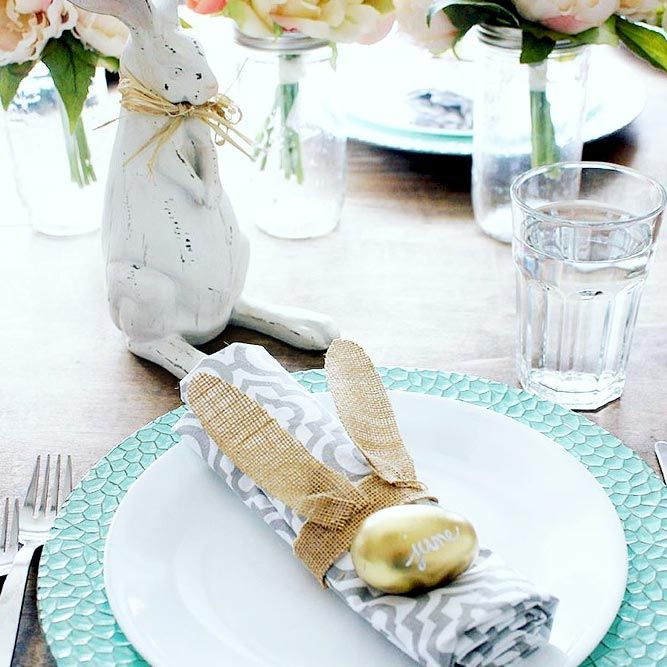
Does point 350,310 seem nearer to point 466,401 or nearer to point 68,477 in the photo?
point 466,401

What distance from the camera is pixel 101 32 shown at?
938mm

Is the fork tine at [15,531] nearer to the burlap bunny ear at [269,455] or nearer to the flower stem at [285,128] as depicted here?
the burlap bunny ear at [269,455]

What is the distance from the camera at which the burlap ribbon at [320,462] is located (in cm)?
59

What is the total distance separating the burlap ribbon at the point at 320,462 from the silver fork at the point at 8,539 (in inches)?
5.3

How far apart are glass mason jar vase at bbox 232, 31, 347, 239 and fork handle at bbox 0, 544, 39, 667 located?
0.49 metres

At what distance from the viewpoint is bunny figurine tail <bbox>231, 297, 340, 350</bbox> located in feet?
2.82

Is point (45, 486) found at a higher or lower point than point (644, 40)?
lower

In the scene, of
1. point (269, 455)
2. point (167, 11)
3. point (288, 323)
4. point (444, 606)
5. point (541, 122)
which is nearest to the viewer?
point (444, 606)

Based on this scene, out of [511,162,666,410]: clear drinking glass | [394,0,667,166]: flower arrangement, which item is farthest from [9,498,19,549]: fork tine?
[394,0,667,166]: flower arrangement

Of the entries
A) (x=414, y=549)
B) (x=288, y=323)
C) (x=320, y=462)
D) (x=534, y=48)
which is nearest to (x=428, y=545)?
(x=414, y=549)

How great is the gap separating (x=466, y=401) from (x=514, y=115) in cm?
37

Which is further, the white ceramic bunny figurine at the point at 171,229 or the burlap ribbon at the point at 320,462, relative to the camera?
the white ceramic bunny figurine at the point at 171,229

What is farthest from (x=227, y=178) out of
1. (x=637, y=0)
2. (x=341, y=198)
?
(x=637, y=0)

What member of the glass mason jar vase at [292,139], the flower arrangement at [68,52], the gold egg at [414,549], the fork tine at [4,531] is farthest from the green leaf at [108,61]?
the gold egg at [414,549]
